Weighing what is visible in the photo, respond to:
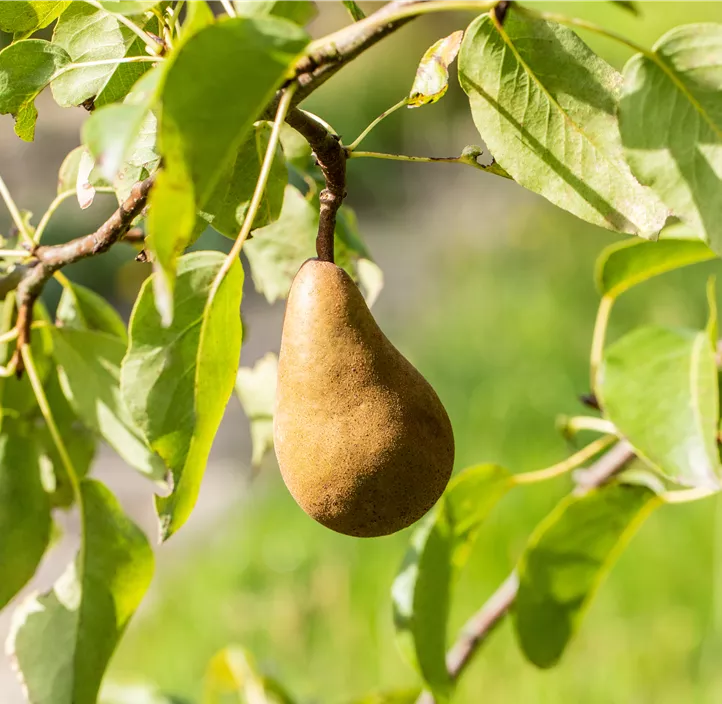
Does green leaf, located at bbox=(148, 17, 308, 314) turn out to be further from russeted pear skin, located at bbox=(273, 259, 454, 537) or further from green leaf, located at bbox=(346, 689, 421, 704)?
green leaf, located at bbox=(346, 689, 421, 704)

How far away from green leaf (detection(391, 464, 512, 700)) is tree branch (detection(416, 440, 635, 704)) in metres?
0.06

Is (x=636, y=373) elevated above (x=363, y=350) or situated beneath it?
situated beneath

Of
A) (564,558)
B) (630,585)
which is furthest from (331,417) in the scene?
(630,585)

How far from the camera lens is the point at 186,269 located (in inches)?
20.3

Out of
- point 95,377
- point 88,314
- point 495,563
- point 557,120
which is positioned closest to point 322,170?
point 557,120

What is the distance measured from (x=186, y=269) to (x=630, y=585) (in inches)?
58.6

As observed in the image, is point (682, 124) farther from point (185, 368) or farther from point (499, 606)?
point (499, 606)

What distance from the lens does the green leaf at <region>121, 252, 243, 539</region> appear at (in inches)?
19.6

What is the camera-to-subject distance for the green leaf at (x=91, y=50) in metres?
0.54

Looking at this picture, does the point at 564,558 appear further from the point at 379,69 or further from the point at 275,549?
the point at 379,69

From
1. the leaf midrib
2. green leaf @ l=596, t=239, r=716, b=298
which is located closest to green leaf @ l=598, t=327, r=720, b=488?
green leaf @ l=596, t=239, r=716, b=298

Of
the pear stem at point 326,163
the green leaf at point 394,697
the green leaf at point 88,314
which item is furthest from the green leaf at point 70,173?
the green leaf at point 394,697

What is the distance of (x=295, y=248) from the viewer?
0.76 m

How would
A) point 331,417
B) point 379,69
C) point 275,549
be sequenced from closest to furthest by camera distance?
point 331,417, point 275,549, point 379,69
